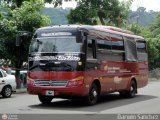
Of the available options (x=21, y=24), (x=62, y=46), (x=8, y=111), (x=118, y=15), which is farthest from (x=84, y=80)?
(x=118, y=15)

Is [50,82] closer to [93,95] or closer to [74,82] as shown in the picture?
[74,82]

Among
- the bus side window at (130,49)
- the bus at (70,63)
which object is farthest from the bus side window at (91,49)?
the bus side window at (130,49)

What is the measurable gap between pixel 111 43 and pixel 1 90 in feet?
19.2

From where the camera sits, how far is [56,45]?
16.6m

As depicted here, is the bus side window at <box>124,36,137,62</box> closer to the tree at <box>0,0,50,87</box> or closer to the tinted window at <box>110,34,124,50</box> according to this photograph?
the tinted window at <box>110,34,124,50</box>

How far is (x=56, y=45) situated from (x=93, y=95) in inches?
94.4

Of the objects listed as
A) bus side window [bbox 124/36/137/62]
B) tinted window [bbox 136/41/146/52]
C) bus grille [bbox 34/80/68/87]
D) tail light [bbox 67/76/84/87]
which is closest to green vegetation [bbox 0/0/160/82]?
tinted window [bbox 136/41/146/52]

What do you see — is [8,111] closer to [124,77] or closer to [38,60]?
[38,60]

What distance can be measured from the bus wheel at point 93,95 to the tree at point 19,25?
9.89 meters

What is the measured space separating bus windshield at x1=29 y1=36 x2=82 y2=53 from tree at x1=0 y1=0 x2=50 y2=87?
924cm

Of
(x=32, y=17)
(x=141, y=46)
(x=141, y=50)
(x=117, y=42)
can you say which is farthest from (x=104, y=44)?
(x=32, y=17)

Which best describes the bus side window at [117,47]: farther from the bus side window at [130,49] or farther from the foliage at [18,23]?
the foliage at [18,23]

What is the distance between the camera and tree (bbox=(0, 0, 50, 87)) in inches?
1021

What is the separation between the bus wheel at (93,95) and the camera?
1689 centimetres
